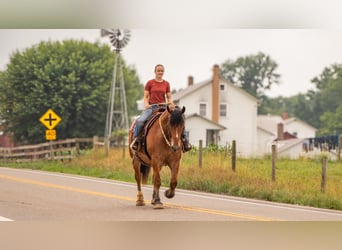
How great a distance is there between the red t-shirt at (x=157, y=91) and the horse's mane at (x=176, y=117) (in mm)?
776

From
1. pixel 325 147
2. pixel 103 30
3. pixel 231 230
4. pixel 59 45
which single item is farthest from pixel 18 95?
pixel 325 147

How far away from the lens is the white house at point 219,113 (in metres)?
12.7

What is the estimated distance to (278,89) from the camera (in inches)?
511

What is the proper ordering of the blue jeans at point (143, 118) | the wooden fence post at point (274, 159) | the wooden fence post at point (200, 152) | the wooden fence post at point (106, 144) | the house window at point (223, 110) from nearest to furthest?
1. the blue jeans at point (143, 118)
2. the wooden fence post at point (200, 152)
3. the wooden fence post at point (274, 159)
4. the wooden fence post at point (106, 144)
5. the house window at point (223, 110)

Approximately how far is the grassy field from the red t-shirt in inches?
50.4

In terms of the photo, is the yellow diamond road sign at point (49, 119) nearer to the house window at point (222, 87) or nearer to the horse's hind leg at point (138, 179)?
the horse's hind leg at point (138, 179)

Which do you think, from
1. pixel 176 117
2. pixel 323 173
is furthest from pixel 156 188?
pixel 323 173

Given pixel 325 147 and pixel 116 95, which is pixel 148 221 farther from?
pixel 325 147

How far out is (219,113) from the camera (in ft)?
46.0

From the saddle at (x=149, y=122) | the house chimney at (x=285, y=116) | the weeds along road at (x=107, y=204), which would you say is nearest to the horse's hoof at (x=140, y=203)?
the weeds along road at (x=107, y=204)

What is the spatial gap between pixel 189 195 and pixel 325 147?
2.60 m

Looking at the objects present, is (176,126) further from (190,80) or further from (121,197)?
(190,80)

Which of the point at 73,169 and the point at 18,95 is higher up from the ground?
the point at 18,95

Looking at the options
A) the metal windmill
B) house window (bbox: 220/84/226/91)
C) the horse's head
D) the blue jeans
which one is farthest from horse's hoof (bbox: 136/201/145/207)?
house window (bbox: 220/84/226/91)
